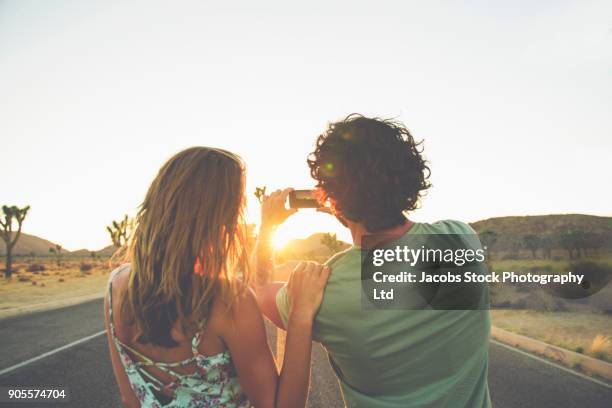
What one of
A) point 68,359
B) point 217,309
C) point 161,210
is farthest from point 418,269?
point 68,359

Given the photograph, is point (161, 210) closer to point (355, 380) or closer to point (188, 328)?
point (188, 328)

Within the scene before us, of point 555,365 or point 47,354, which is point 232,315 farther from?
point 47,354

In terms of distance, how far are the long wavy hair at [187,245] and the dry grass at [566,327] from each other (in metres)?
7.98

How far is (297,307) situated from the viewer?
1.32 m

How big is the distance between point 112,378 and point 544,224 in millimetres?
97000

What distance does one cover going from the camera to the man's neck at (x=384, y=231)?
140 centimetres

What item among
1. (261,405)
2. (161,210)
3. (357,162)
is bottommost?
(261,405)

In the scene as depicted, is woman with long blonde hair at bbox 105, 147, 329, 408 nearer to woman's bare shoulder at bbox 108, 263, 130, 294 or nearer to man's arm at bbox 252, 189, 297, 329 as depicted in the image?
woman's bare shoulder at bbox 108, 263, 130, 294

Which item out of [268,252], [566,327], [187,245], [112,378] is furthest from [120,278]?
[566,327]

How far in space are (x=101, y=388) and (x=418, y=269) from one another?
5.85 meters

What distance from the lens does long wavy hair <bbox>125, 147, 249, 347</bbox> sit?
1.48 meters

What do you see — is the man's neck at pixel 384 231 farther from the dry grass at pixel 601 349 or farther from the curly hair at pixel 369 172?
the dry grass at pixel 601 349

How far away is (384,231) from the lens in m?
1.41

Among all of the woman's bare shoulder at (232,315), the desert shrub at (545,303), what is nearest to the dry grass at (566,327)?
the desert shrub at (545,303)
